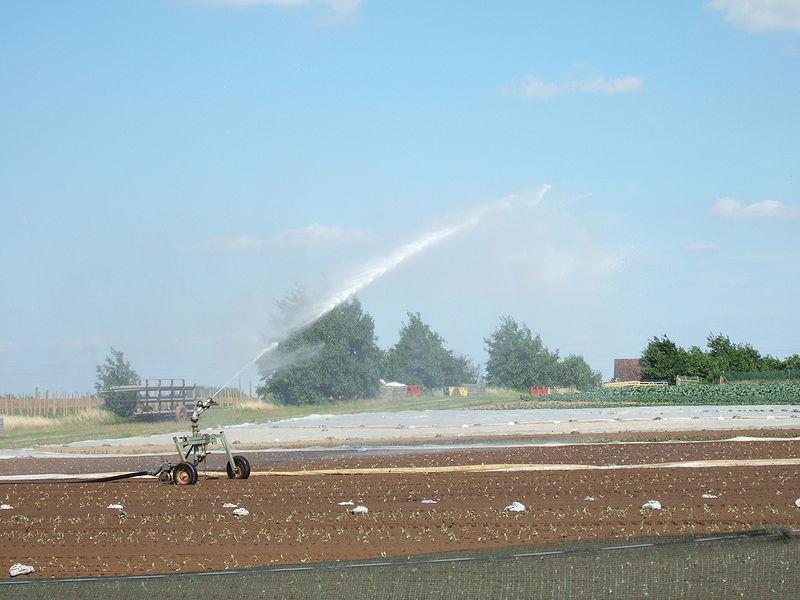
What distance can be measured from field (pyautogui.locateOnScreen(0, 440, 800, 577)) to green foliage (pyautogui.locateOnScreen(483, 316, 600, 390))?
81757mm

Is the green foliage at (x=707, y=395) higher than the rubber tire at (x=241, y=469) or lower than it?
higher

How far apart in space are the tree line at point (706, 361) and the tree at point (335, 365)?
2297cm

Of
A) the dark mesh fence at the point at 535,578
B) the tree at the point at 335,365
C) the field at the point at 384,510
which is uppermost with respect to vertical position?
the tree at the point at 335,365

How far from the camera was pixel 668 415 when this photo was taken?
4647 centimetres

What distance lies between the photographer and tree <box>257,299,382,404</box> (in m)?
77.0

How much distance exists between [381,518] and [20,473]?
576 inches

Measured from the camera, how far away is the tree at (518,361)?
350 feet

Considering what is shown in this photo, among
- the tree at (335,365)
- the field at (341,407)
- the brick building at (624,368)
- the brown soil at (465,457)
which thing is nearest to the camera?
the brown soil at (465,457)

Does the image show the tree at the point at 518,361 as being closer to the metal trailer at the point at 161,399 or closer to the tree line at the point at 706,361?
the tree line at the point at 706,361

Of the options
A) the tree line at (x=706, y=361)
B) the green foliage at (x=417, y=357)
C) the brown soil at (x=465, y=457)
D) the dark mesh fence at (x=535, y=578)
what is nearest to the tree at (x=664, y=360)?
the tree line at (x=706, y=361)

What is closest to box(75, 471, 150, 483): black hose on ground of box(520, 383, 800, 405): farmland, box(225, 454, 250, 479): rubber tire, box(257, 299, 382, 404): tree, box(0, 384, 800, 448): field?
box(225, 454, 250, 479): rubber tire

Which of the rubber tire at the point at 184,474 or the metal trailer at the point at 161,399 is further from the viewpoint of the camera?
the metal trailer at the point at 161,399

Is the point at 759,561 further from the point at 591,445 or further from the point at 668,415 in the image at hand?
the point at 668,415

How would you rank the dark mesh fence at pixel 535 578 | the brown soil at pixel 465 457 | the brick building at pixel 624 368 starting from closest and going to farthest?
the dark mesh fence at pixel 535 578
the brown soil at pixel 465 457
the brick building at pixel 624 368
